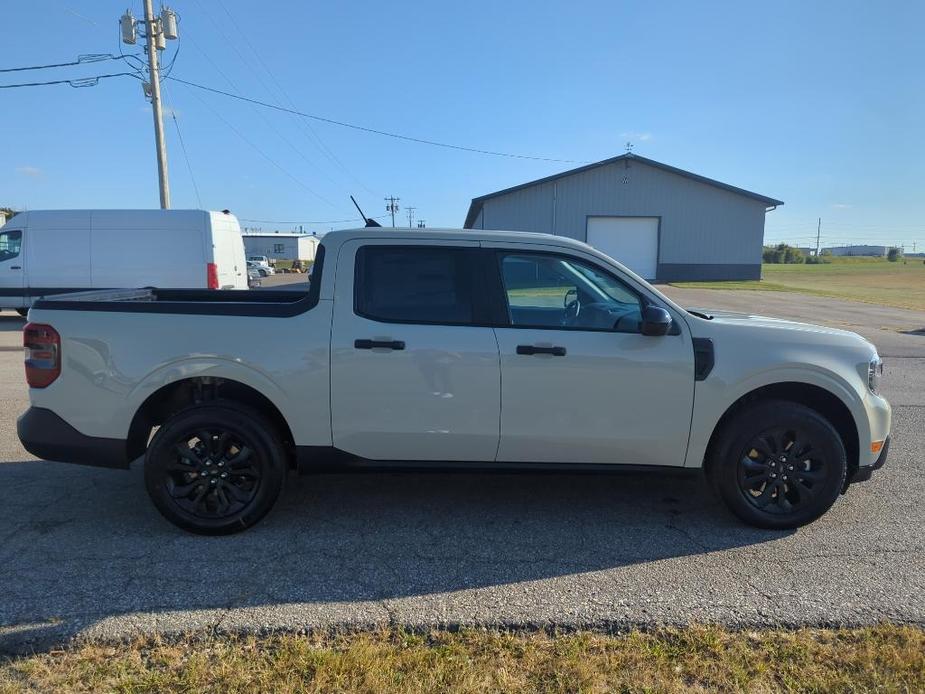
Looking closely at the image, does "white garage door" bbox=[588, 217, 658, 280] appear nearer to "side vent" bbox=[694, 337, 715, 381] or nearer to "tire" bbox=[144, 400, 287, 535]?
"side vent" bbox=[694, 337, 715, 381]

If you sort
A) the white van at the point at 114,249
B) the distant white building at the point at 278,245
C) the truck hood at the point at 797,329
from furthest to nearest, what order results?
the distant white building at the point at 278,245, the white van at the point at 114,249, the truck hood at the point at 797,329

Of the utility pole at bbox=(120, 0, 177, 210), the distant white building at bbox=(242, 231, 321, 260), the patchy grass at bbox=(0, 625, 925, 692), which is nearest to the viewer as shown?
the patchy grass at bbox=(0, 625, 925, 692)

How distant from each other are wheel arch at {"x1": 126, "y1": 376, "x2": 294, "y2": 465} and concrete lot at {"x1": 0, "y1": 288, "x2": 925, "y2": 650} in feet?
1.81

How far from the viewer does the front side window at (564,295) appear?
3850 mm

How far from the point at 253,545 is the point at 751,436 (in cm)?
302

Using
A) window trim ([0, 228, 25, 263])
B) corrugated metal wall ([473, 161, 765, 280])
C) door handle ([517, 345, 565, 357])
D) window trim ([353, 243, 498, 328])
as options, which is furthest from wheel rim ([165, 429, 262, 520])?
corrugated metal wall ([473, 161, 765, 280])

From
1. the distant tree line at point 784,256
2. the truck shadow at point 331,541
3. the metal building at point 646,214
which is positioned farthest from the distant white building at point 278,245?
the truck shadow at point 331,541

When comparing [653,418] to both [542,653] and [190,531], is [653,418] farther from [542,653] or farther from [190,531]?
[190,531]

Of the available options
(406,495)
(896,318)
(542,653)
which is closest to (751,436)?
(542,653)

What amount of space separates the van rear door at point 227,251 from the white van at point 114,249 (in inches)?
4.0

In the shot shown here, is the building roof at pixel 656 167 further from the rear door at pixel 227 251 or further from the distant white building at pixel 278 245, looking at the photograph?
the distant white building at pixel 278 245

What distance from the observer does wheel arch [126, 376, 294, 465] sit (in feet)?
12.5

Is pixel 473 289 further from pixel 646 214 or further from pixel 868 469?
pixel 646 214

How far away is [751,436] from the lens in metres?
3.80
